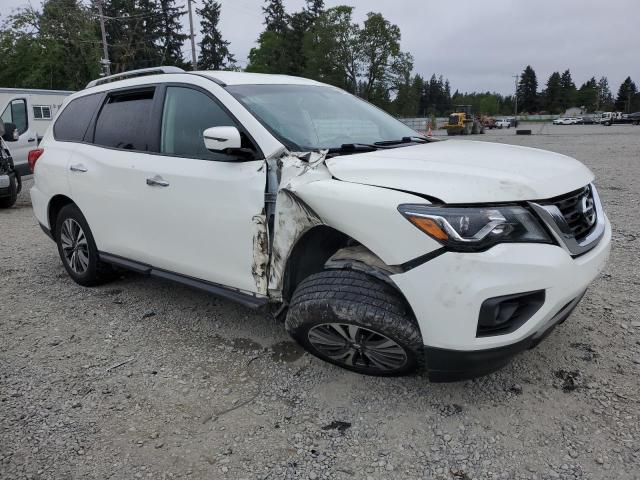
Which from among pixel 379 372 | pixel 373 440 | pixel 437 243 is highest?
pixel 437 243

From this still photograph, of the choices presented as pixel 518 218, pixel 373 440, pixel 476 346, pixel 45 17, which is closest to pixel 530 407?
pixel 476 346

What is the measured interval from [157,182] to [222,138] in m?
0.81

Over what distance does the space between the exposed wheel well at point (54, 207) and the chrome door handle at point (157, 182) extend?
1445 mm

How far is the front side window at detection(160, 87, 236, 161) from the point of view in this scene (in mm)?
3146

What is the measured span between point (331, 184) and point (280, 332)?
1393mm

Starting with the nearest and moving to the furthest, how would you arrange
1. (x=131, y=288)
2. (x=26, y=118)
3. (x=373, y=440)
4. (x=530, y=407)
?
(x=373, y=440) → (x=530, y=407) → (x=131, y=288) → (x=26, y=118)

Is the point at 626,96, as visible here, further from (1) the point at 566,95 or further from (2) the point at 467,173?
(2) the point at 467,173

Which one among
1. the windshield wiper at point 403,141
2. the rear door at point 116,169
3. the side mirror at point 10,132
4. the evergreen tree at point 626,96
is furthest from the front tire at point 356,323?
the evergreen tree at point 626,96

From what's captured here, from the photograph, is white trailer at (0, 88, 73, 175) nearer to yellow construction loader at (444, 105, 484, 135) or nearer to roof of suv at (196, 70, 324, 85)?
roof of suv at (196, 70, 324, 85)

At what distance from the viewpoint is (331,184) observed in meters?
2.50

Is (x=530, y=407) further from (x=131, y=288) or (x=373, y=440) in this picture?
(x=131, y=288)

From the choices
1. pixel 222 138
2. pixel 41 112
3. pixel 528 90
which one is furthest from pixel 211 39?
pixel 528 90

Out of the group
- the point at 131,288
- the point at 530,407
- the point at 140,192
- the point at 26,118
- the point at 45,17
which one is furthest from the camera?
the point at 45,17

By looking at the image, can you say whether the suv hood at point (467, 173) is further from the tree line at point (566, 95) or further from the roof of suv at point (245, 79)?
the tree line at point (566, 95)
